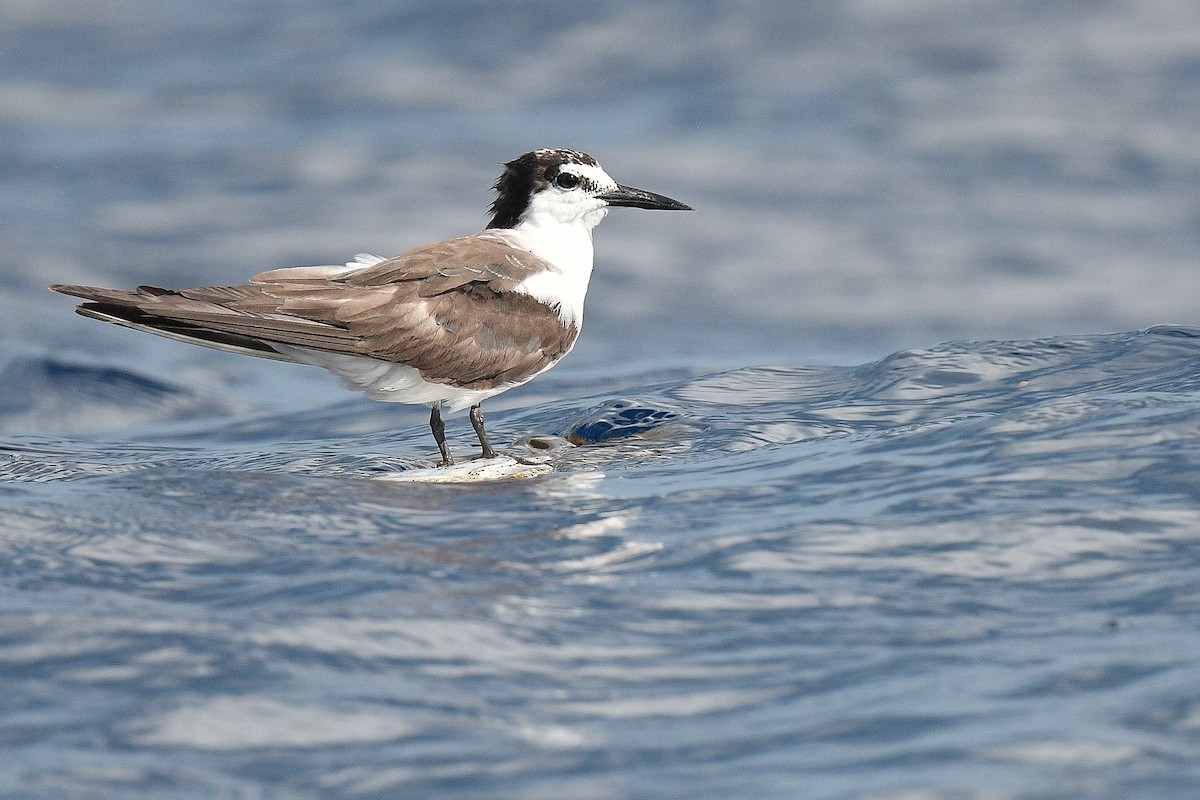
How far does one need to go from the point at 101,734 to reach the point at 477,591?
5.00 feet

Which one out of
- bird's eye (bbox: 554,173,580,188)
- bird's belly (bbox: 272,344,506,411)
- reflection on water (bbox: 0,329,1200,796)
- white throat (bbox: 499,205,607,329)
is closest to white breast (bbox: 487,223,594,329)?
white throat (bbox: 499,205,607,329)

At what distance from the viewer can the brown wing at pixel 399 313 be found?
783 centimetres

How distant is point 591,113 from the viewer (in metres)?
16.0

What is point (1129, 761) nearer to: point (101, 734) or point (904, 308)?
point (101, 734)

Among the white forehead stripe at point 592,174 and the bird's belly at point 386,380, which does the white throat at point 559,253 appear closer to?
the white forehead stripe at point 592,174

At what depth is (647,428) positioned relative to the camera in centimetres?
918

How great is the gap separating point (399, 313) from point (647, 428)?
1.73 metres

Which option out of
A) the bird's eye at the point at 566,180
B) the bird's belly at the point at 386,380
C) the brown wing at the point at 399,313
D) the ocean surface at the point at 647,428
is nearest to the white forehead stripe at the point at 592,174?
the bird's eye at the point at 566,180

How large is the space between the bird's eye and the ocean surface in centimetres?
142

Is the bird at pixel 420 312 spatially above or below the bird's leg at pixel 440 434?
above

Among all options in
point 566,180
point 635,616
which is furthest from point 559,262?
point 635,616

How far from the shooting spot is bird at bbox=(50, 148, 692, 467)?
7887 mm

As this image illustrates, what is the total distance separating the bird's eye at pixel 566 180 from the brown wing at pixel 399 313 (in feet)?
2.41

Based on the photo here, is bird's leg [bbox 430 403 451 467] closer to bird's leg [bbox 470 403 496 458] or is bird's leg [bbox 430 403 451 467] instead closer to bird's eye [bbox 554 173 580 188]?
bird's leg [bbox 470 403 496 458]
